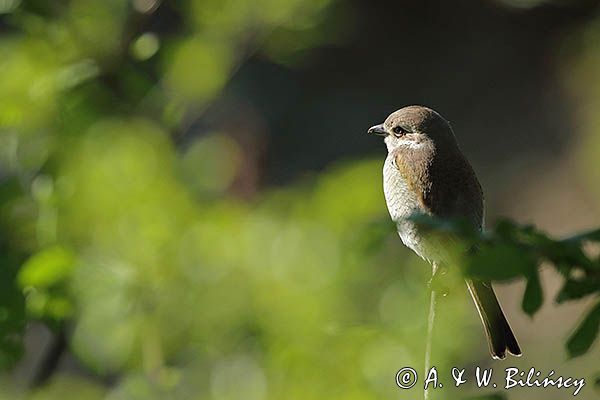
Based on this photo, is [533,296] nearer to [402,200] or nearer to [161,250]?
[402,200]

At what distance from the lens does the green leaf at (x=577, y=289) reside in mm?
1612

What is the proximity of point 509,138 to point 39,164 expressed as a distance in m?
7.56

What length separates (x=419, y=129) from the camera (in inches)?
103

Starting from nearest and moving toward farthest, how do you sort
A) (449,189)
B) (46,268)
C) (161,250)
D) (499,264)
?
1. (499,264)
2. (449,189)
3. (46,268)
4. (161,250)

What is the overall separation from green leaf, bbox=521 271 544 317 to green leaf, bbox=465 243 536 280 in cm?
6

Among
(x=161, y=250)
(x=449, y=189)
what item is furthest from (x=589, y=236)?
(x=161, y=250)

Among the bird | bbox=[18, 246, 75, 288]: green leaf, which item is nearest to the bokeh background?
bbox=[18, 246, 75, 288]: green leaf

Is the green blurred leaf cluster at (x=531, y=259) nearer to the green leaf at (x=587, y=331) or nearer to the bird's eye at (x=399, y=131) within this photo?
the green leaf at (x=587, y=331)

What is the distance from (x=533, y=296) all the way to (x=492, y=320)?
38.9 inches

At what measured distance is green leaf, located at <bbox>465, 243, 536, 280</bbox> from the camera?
1520 mm

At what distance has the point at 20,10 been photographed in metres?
3.23

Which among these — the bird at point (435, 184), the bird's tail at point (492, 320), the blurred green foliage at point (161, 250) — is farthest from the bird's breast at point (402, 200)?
the blurred green foliage at point (161, 250)

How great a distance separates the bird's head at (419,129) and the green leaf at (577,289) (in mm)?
969

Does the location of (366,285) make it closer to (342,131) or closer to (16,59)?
(16,59)
